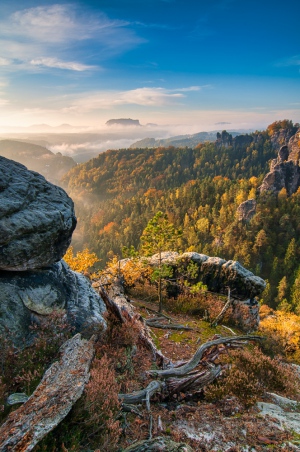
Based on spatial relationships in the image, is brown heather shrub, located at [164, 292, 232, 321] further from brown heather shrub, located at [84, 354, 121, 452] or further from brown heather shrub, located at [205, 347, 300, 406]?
brown heather shrub, located at [84, 354, 121, 452]

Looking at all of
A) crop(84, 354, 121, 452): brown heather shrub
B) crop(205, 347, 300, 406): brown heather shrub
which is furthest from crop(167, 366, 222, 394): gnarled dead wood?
crop(84, 354, 121, 452): brown heather shrub

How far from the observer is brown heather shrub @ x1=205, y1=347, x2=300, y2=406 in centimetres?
685

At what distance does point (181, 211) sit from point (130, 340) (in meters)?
134

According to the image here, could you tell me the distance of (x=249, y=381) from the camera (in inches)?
289

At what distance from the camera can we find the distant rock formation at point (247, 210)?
383 ft

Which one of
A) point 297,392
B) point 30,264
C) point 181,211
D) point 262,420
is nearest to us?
point 262,420

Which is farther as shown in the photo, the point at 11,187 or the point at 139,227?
the point at 139,227

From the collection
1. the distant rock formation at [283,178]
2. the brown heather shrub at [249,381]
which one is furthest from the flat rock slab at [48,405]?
the distant rock formation at [283,178]

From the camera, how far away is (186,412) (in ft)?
20.2

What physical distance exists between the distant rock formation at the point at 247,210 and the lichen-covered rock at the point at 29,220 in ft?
385

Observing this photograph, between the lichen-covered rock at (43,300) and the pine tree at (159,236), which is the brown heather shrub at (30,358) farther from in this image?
the pine tree at (159,236)

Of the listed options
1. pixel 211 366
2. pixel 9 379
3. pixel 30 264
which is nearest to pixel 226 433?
pixel 211 366

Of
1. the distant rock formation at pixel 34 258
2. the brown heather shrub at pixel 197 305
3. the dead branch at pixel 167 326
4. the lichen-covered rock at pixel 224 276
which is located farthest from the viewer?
the lichen-covered rock at pixel 224 276

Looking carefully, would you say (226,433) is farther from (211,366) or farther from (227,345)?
(227,345)
